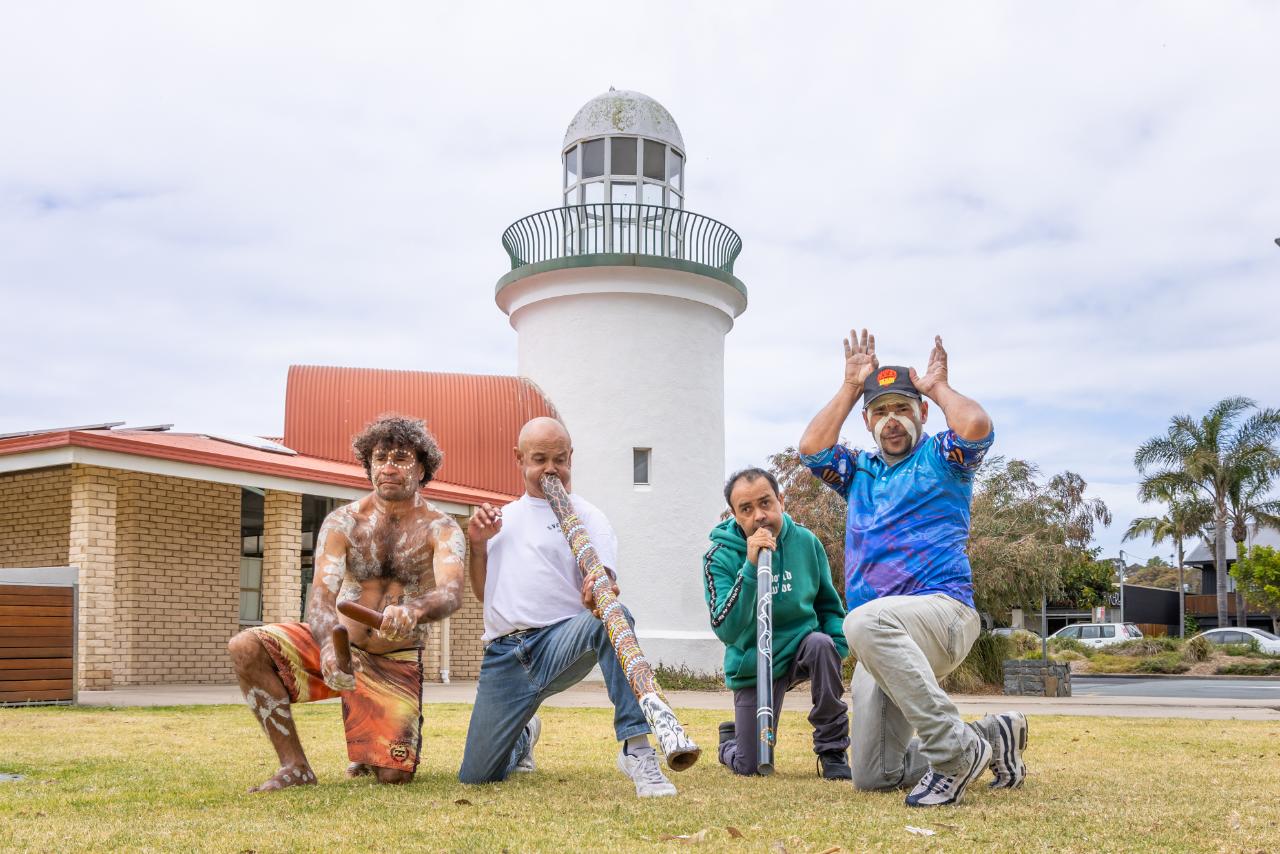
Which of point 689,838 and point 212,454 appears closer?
point 689,838

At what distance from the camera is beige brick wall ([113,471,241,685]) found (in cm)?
1509

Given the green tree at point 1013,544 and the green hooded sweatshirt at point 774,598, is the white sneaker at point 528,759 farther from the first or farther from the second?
the green tree at point 1013,544

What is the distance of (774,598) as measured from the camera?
5.50 meters

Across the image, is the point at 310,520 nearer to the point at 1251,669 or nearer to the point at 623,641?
the point at 623,641

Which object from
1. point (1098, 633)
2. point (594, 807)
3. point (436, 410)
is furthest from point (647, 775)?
point (1098, 633)

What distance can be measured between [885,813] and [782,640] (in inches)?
55.0

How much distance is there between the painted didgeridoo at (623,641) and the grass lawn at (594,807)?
23 cm

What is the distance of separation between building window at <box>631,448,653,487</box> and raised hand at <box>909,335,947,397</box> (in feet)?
48.2

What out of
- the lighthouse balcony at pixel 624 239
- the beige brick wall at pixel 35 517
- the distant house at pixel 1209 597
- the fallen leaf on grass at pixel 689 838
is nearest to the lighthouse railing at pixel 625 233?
the lighthouse balcony at pixel 624 239

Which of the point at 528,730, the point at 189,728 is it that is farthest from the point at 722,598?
the point at 189,728

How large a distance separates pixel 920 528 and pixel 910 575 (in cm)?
19

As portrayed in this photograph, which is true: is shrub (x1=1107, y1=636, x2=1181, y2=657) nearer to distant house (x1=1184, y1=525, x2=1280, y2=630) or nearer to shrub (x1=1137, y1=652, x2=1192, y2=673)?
shrub (x1=1137, y1=652, x2=1192, y2=673)

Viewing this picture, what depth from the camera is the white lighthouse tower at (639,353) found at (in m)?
19.4

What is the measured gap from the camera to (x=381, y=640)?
4.90 m
